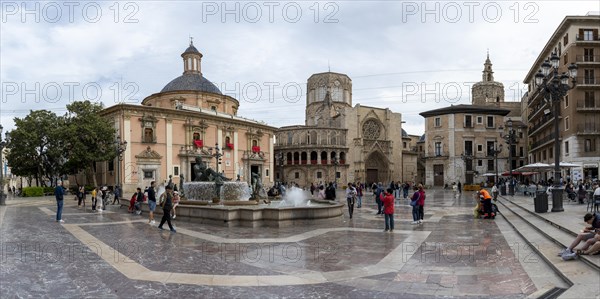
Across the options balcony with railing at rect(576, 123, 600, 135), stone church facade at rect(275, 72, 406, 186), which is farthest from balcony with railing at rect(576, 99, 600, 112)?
stone church facade at rect(275, 72, 406, 186)

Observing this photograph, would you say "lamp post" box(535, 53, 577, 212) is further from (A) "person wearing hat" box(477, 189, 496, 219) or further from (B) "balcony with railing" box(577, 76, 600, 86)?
(B) "balcony with railing" box(577, 76, 600, 86)

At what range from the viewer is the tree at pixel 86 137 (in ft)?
113

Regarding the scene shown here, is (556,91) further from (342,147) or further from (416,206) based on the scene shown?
(342,147)

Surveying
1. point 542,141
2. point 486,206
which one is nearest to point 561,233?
point 486,206

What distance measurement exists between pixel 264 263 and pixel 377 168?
58966 millimetres

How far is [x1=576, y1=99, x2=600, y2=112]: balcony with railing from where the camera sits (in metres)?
35.8

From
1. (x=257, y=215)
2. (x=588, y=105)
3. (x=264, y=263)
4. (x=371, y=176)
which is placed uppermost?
(x=588, y=105)

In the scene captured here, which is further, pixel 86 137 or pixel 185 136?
pixel 185 136

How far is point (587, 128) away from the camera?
3597 centimetres

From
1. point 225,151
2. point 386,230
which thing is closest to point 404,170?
point 225,151

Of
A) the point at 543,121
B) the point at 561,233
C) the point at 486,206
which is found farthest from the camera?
the point at 543,121

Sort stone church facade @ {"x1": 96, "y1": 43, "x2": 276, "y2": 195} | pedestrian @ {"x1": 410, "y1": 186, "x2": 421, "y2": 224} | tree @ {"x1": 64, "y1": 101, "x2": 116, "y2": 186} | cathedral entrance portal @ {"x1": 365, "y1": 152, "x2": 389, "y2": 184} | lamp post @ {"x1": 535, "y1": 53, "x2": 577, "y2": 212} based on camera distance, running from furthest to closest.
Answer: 1. cathedral entrance portal @ {"x1": 365, "y1": 152, "x2": 389, "y2": 184}
2. stone church facade @ {"x1": 96, "y1": 43, "x2": 276, "y2": 195}
3. tree @ {"x1": 64, "y1": 101, "x2": 116, "y2": 186}
4. lamp post @ {"x1": 535, "y1": 53, "x2": 577, "y2": 212}
5. pedestrian @ {"x1": 410, "y1": 186, "x2": 421, "y2": 224}

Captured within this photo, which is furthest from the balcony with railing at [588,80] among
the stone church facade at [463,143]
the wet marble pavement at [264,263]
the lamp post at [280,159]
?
Result: the lamp post at [280,159]

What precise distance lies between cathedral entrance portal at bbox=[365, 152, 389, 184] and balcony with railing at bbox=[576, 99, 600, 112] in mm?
31185
